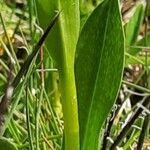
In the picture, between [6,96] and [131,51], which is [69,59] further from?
[131,51]

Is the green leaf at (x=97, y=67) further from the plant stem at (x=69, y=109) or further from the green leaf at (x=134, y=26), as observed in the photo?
the green leaf at (x=134, y=26)

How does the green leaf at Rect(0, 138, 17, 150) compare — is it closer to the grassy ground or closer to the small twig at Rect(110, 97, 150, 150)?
the grassy ground

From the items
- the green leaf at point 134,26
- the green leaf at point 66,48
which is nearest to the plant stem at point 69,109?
the green leaf at point 66,48

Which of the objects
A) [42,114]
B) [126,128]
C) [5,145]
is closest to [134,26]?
[42,114]

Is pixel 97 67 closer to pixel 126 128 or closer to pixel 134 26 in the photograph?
pixel 126 128

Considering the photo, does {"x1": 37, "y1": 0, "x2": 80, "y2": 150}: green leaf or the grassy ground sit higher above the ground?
{"x1": 37, "y1": 0, "x2": 80, "y2": 150}: green leaf

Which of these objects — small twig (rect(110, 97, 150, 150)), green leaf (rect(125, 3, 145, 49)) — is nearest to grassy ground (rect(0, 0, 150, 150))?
small twig (rect(110, 97, 150, 150))
